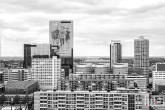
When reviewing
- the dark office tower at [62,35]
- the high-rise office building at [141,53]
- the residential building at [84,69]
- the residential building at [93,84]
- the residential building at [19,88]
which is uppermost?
the dark office tower at [62,35]

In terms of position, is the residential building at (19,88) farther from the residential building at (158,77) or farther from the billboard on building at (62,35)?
the billboard on building at (62,35)

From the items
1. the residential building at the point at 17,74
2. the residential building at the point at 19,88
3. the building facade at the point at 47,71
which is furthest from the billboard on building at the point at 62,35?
the residential building at the point at 19,88

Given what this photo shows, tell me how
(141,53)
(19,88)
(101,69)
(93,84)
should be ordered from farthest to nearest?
(141,53) → (101,69) → (19,88) → (93,84)

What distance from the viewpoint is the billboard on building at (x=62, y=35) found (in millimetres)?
185375

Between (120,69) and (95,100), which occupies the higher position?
(120,69)

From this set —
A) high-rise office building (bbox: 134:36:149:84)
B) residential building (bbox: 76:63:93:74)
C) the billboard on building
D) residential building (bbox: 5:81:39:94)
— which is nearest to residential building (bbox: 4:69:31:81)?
residential building (bbox: 76:63:93:74)

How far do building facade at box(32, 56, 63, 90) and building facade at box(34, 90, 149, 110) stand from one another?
160 ft

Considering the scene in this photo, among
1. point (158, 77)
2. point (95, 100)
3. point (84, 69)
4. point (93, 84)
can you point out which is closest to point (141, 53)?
point (158, 77)

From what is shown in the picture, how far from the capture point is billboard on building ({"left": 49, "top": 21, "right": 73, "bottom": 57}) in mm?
185375

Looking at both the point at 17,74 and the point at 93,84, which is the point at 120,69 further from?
the point at 93,84

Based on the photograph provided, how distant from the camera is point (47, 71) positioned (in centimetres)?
11681

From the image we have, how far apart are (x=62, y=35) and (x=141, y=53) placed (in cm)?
4849

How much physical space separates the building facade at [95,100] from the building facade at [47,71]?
48.8m

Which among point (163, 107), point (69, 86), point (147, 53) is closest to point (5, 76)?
point (69, 86)
